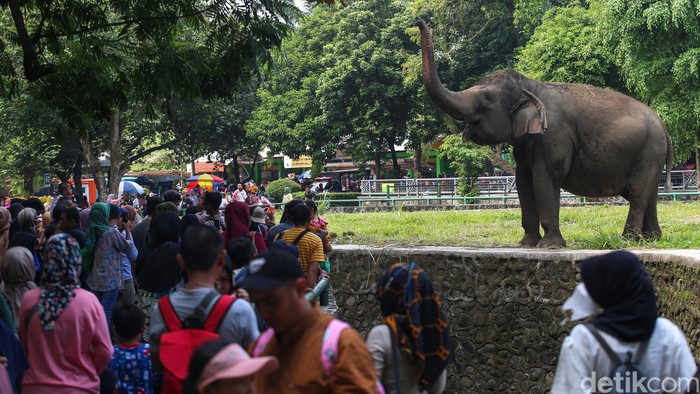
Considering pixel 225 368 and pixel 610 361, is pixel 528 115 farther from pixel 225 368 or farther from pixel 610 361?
pixel 225 368

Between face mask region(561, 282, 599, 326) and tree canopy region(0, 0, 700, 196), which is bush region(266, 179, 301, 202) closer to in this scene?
tree canopy region(0, 0, 700, 196)

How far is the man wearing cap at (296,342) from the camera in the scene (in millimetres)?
3488

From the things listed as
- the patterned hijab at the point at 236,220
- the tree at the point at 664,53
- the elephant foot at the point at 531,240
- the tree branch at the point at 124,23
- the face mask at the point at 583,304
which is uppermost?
the tree at the point at 664,53

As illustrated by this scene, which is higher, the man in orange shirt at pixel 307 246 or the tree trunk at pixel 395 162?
the tree trunk at pixel 395 162

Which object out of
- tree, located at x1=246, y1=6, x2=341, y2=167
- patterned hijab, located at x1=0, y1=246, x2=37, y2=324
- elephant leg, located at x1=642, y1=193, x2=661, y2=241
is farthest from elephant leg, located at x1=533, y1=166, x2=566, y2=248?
tree, located at x1=246, y1=6, x2=341, y2=167

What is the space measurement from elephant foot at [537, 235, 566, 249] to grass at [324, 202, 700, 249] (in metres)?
0.23

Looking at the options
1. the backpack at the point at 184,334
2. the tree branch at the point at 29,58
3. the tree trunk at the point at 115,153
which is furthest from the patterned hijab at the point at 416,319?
the tree trunk at the point at 115,153

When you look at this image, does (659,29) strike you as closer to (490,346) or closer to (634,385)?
(490,346)

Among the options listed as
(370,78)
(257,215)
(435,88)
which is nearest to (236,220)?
(257,215)

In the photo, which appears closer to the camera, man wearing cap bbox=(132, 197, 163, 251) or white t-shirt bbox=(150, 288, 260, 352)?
white t-shirt bbox=(150, 288, 260, 352)

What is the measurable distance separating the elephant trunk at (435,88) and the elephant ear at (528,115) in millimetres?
658

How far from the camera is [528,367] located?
10.9m

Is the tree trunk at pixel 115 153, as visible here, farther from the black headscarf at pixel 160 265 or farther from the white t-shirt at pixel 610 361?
the white t-shirt at pixel 610 361

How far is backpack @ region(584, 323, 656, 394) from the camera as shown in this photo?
12.5ft
